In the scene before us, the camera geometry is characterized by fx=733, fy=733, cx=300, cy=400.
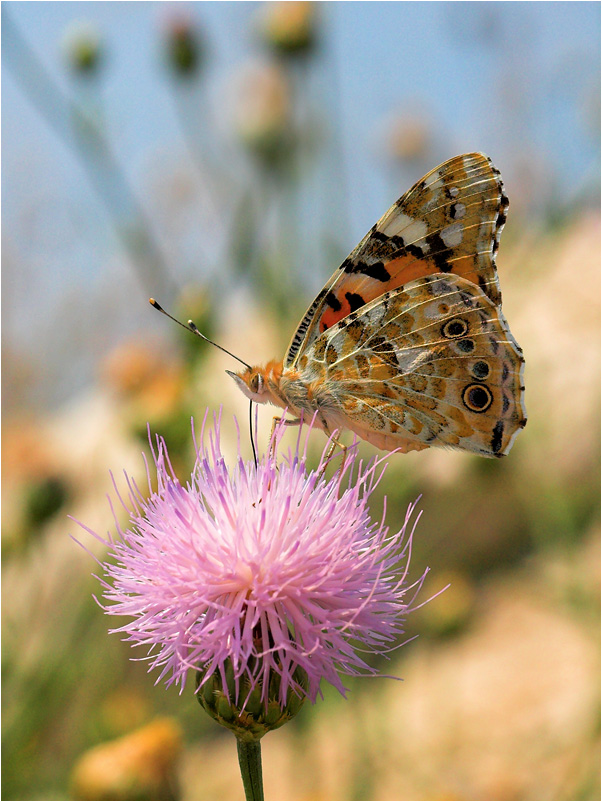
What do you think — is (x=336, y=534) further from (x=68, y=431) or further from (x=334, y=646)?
(x=68, y=431)

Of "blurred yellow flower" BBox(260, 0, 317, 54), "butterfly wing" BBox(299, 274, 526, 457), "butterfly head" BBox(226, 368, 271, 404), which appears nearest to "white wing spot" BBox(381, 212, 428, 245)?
"butterfly wing" BBox(299, 274, 526, 457)

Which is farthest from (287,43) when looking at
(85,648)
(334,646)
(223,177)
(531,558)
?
(531,558)

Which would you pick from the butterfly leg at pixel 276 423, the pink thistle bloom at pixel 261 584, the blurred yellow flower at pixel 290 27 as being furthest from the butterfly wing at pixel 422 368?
the blurred yellow flower at pixel 290 27

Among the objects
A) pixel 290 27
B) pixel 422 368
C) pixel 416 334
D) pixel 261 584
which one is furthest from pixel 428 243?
pixel 290 27

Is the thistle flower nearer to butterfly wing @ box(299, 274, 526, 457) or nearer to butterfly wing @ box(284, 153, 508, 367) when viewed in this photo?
butterfly wing @ box(299, 274, 526, 457)

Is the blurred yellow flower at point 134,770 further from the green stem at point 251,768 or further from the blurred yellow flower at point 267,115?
the blurred yellow flower at point 267,115
